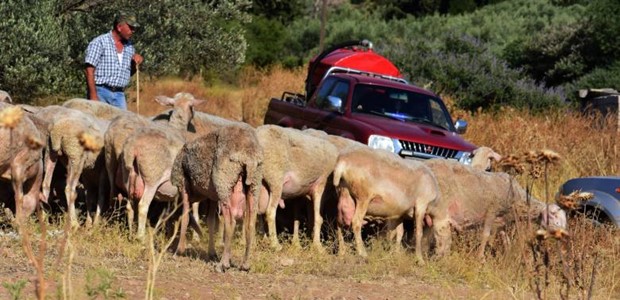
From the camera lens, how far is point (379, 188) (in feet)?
38.4

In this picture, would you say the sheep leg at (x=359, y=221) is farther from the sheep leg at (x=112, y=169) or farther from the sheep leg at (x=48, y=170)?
the sheep leg at (x=48, y=170)

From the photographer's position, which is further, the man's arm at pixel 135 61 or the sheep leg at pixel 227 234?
the man's arm at pixel 135 61

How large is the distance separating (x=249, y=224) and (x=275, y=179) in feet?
5.92

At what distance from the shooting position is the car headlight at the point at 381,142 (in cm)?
1384

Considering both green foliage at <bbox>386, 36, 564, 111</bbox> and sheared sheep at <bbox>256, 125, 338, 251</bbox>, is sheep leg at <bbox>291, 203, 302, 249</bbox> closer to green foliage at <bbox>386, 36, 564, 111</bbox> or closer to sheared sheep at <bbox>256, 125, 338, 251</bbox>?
sheared sheep at <bbox>256, 125, 338, 251</bbox>

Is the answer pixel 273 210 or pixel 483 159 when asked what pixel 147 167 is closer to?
pixel 273 210

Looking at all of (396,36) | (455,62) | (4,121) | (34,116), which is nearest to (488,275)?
(34,116)

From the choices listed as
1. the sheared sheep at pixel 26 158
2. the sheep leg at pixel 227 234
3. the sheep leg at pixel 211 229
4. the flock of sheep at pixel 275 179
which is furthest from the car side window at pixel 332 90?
the sheep leg at pixel 227 234

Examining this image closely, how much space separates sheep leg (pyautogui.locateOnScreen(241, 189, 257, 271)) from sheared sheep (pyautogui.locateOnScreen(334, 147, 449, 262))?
5.76ft

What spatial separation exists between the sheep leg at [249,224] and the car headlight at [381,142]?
12.5ft

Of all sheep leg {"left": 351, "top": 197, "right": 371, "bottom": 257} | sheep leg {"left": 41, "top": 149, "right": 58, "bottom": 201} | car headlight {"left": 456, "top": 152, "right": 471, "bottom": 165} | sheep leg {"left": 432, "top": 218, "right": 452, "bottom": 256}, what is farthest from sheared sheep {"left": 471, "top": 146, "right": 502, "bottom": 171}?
sheep leg {"left": 41, "top": 149, "right": 58, "bottom": 201}

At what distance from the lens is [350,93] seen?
15.3m

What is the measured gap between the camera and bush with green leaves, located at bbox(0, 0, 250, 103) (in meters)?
17.3

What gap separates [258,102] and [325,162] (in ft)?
51.7
